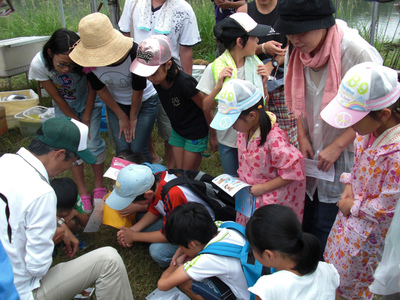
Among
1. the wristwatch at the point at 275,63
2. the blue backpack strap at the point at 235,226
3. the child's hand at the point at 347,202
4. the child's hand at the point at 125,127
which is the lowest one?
the child's hand at the point at 125,127

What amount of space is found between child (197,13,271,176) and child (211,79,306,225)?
0.33 meters

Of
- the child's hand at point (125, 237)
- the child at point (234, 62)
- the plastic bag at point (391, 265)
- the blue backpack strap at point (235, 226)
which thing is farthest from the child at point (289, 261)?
the child's hand at point (125, 237)

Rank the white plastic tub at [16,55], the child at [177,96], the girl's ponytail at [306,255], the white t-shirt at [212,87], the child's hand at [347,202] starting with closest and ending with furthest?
1. the girl's ponytail at [306,255]
2. the child's hand at [347,202]
3. the white t-shirt at [212,87]
4. the child at [177,96]
5. the white plastic tub at [16,55]

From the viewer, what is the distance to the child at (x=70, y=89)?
3.05 metres

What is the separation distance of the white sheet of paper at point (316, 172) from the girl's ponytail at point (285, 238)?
573 millimetres

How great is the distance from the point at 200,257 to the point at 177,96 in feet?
4.42

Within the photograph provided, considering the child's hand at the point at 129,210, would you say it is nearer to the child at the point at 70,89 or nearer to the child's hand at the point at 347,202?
the child at the point at 70,89

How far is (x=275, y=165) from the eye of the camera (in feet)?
7.52

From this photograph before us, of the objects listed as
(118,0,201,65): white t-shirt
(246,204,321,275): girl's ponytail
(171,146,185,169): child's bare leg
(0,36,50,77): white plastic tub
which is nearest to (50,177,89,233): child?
(171,146,185,169): child's bare leg

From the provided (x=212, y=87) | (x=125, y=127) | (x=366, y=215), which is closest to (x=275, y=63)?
(x=212, y=87)

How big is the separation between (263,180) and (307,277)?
0.81 meters

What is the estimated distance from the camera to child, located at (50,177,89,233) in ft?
9.18

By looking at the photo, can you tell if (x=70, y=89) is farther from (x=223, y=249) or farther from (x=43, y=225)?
(x=223, y=249)

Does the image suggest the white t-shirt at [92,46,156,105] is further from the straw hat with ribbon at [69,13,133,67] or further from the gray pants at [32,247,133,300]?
the gray pants at [32,247,133,300]
